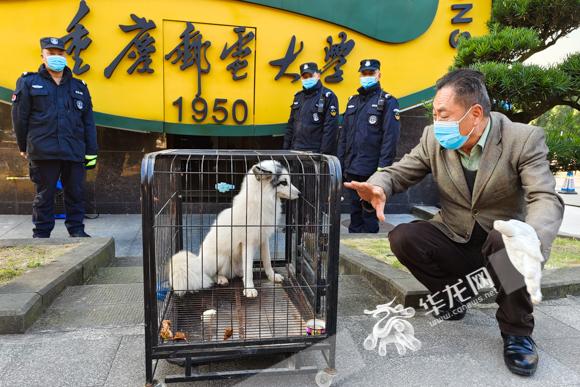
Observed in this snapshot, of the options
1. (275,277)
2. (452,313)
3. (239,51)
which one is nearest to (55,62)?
(239,51)

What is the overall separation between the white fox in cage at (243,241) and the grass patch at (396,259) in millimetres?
1279

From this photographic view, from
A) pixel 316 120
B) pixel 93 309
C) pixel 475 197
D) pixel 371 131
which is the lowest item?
pixel 93 309

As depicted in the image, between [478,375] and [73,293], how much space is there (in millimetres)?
2772

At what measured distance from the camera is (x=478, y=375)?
80.4 inches

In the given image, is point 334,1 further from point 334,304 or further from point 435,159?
point 334,304

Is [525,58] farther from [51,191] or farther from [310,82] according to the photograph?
[51,191]

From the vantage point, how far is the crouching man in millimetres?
2076

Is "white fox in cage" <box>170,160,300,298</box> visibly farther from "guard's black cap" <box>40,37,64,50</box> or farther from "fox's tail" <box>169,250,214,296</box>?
"guard's black cap" <box>40,37,64,50</box>

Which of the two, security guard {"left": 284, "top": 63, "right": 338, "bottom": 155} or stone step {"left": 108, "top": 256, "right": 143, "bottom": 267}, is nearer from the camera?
stone step {"left": 108, "top": 256, "right": 143, "bottom": 267}

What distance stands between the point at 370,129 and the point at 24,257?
402 centimetres

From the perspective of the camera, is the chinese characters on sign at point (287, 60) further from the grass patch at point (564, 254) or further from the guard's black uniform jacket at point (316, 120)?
the grass patch at point (564, 254)

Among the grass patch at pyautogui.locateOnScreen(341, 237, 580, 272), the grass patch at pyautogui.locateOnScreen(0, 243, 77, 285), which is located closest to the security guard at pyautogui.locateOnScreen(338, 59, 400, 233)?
the grass patch at pyautogui.locateOnScreen(341, 237, 580, 272)

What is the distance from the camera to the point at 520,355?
81.7 inches

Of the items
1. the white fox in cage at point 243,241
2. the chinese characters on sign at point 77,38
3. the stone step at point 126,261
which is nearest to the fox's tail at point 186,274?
the white fox in cage at point 243,241
